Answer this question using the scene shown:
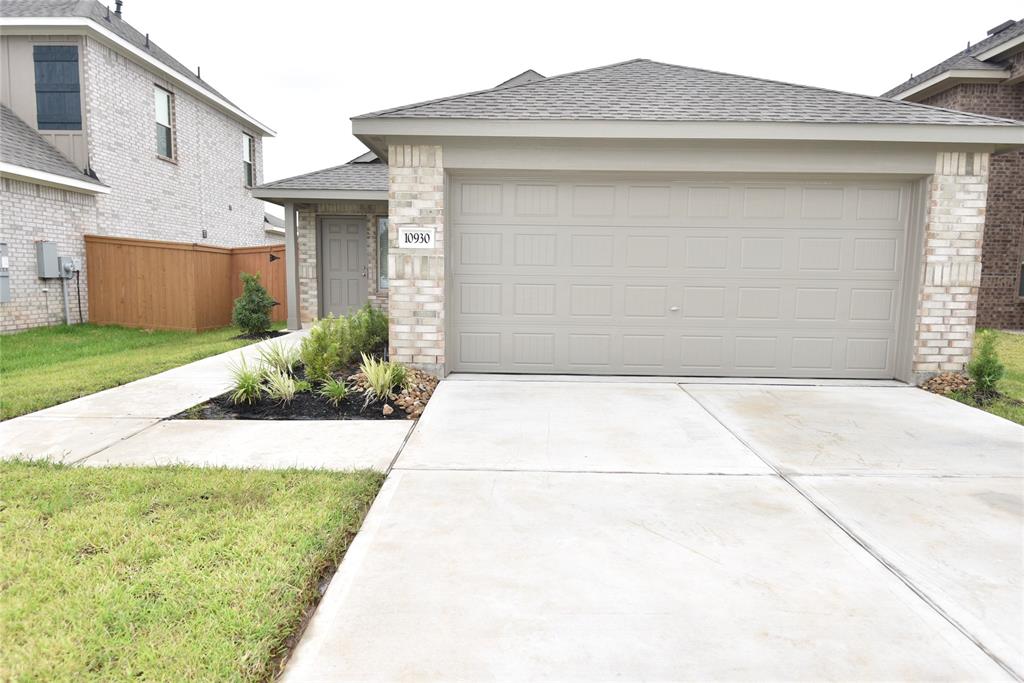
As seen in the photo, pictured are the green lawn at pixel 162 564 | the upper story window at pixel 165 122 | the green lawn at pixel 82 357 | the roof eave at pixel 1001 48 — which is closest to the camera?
the green lawn at pixel 162 564

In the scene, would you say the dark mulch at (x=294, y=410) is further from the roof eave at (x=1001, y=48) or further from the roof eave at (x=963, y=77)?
the roof eave at (x=1001, y=48)

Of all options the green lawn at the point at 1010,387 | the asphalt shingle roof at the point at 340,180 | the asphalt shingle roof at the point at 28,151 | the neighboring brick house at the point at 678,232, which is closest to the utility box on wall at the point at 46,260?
the asphalt shingle roof at the point at 28,151

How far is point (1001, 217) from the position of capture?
14.1 meters

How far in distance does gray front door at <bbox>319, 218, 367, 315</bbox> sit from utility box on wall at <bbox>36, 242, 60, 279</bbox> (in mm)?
4981

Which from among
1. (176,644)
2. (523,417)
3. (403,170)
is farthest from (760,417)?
(176,644)

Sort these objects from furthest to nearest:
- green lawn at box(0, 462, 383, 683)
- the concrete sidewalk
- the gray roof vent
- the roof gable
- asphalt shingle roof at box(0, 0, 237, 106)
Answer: the gray roof vent < asphalt shingle roof at box(0, 0, 237, 106) < the roof gable < the concrete sidewalk < green lawn at box(0, 462, 383, 683)

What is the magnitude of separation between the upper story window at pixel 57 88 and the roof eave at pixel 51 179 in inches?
58.3

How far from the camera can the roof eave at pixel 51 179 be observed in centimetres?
1108

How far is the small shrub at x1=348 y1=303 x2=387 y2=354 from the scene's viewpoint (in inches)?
340

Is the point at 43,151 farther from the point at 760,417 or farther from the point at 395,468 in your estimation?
the point at 760,417

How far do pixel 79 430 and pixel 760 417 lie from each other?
6.15 meters

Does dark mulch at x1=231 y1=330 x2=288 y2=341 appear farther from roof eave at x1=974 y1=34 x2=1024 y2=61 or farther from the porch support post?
roof eave at x1=974 y1=34 x2=1024 y2=61

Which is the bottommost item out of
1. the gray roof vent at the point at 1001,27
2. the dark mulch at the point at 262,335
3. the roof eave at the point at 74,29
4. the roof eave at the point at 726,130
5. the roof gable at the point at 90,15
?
the dark mulch at the point at 262,335

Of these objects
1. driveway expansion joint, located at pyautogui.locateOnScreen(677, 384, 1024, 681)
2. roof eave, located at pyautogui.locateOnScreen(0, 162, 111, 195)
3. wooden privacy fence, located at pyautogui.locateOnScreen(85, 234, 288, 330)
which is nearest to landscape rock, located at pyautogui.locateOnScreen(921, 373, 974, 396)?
driveway expansion joint, located at pyautogui.locateOnScreen(677, 384, 1024, 681)
